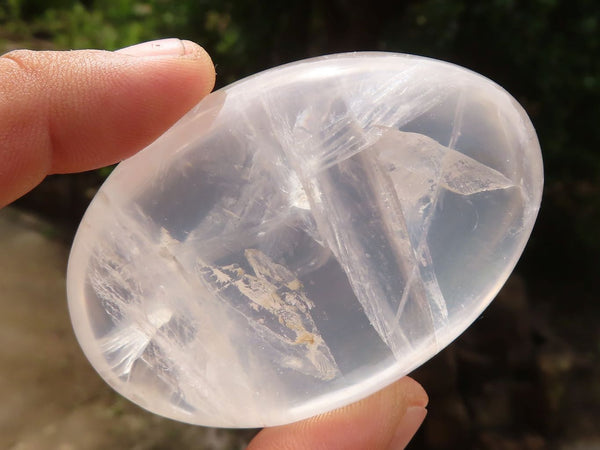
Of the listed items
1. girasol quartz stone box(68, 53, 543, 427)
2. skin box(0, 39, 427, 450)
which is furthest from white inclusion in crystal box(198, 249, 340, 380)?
skin box(0, 39, 427, 450)

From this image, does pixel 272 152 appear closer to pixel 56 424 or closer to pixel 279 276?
pixel 279 276

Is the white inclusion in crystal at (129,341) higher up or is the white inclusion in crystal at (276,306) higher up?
the white inclusion in crystal at (276,306)

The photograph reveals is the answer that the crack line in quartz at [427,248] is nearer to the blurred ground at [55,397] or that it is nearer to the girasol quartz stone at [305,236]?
the girasol quartz stone at [305,236]

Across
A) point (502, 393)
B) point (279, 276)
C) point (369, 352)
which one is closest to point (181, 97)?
point (279, 276)

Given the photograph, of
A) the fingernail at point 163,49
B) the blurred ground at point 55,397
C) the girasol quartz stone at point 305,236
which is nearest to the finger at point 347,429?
the girasol quartz stone at point 305,236

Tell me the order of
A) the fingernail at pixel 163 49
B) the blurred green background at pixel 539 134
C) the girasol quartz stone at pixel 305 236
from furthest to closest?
the blurred green background at pixel 539 134 < the fingernail at pixel 163 49 < the girasol quartz stone at pixel 305 236

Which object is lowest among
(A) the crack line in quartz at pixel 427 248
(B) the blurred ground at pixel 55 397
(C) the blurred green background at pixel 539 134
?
(B) the blurred ground at pixel 55 397

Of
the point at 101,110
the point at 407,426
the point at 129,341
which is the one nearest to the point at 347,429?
the point at 407,426
